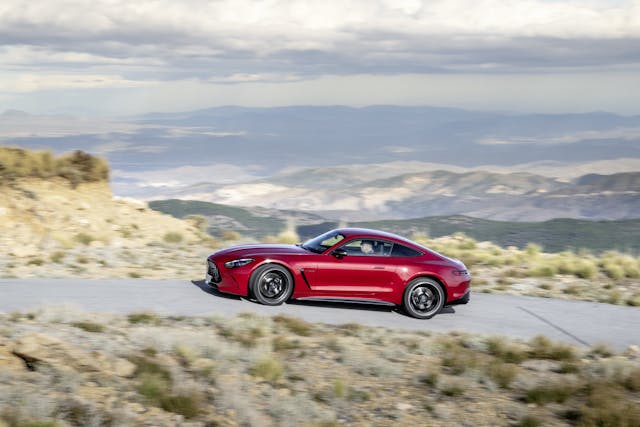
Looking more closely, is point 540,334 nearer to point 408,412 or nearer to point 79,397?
point 408,412

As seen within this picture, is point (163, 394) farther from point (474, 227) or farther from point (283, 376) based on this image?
point (474, 227)

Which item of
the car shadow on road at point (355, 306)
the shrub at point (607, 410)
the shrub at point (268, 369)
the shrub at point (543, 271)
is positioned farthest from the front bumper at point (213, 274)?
the shrub at point (543, 271)

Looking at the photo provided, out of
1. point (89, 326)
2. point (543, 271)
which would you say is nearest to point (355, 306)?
point (89, 326)

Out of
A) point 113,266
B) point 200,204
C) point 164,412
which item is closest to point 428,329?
point 164,412

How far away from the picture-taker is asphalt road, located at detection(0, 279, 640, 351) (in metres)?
12.9

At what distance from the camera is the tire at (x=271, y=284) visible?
44.1 feet

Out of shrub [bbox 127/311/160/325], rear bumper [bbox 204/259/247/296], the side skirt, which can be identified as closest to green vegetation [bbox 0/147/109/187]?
rear bumper [bbox 204/259/247/296]

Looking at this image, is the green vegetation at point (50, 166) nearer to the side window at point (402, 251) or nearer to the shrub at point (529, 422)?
the side window at point (402, 251)

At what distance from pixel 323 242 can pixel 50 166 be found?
44.8 ft

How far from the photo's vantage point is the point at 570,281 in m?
20.8

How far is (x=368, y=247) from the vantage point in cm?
1388

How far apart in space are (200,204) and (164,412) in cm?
17836

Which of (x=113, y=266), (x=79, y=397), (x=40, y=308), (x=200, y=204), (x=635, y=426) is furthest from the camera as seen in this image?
(x=200, y=204)

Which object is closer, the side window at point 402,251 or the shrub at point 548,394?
the shrub at point 548,394
